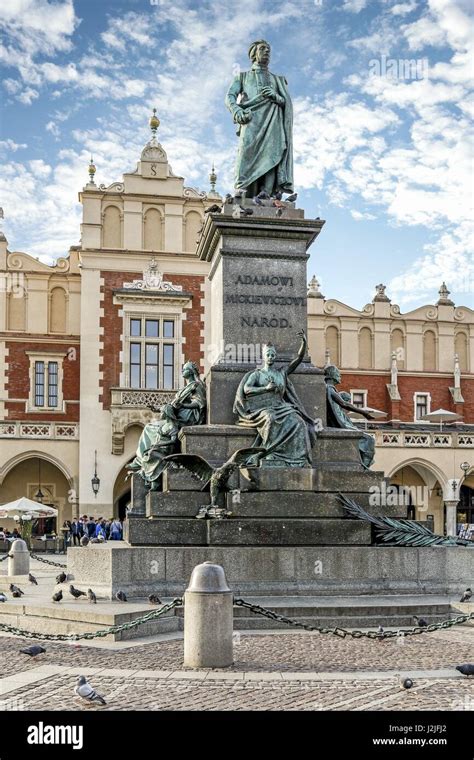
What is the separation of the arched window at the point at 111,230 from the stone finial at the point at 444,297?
14.7 m

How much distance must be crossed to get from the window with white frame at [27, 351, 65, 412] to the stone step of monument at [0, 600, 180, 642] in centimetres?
2704

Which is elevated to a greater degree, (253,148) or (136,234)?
(136,234)

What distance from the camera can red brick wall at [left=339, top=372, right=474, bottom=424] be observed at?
40344 millimetres

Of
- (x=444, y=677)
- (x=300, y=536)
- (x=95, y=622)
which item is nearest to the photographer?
(x=444, y=677)

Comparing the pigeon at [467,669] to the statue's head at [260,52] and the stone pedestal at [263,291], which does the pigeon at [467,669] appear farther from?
the statue's head at [260,52]

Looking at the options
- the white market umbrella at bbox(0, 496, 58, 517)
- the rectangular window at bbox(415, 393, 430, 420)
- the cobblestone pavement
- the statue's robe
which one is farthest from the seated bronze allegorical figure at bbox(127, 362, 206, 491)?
the rectangular window at bbox(415, 393, 430, 420)

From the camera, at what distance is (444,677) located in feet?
22.1

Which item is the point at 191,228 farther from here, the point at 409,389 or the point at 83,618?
the point at 83,618

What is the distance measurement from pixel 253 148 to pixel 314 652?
23.8 ft

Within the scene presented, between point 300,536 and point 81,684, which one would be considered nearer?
point 81,684

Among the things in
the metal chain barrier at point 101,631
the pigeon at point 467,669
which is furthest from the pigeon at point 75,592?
the pigeon at point 467,669
